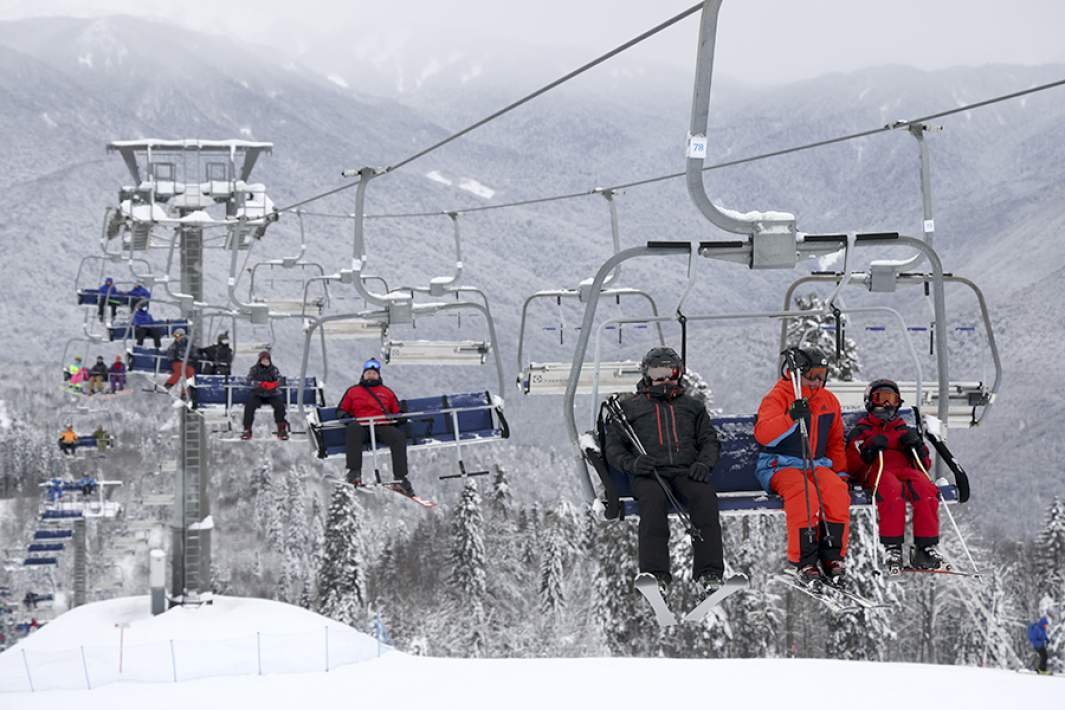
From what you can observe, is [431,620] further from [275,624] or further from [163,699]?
[163,699]

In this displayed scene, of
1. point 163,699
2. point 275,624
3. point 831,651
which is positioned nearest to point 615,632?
point 831,651

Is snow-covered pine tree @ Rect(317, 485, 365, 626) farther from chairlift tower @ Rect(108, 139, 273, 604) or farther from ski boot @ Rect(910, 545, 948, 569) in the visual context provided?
ski boot @ Rect(910, 545, 948, 569)

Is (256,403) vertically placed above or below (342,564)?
above

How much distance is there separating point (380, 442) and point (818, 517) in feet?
19.0

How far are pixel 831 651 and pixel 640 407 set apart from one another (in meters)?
26.4

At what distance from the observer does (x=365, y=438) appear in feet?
39.5

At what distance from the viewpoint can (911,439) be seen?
7750 mm

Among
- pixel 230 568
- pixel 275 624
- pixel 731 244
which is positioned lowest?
pixel 230 568

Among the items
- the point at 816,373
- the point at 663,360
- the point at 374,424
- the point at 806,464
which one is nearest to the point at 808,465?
the point at 806,464

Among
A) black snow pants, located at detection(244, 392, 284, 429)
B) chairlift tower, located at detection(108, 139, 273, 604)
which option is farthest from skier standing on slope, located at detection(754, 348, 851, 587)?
chairlift tower, located at detection(108, 139, 273, 604)

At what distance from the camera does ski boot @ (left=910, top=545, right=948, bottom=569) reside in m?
7.52

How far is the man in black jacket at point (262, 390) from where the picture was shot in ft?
53.2

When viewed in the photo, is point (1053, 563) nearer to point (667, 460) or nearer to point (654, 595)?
point (667, 460)

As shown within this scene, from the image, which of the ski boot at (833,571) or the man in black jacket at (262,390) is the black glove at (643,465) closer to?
the ski boot at (833,571)
